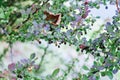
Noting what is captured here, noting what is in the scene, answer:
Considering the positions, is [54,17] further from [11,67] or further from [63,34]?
[11,67]

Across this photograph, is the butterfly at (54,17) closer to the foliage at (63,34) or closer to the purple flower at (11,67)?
the foliage at (63,34)

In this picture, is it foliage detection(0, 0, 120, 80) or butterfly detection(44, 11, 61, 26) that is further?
butterfly detection(44, 11, 61, 26)

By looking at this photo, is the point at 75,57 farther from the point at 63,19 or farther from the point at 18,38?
the point at 18,38

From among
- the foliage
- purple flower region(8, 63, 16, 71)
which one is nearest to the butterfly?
the foliage

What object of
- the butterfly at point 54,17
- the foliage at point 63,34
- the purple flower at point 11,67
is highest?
the butterfly at point 54,17

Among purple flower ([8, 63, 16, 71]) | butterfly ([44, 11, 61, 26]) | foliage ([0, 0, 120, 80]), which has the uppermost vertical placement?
butterfly ([44, 11, 61, 26])

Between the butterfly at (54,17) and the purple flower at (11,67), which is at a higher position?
the butterfly at (54,17)

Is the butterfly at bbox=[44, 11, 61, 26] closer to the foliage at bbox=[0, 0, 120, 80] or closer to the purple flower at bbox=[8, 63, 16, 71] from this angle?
the foliage at bbox=[0, 0, 120, 80]

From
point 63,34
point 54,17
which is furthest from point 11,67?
point 54,17

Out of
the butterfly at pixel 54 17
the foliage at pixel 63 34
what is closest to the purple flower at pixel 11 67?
the foliage at pixel 63 34

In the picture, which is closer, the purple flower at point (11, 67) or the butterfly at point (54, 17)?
the purple flower at point (11, 67)

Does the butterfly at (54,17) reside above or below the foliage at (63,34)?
above
